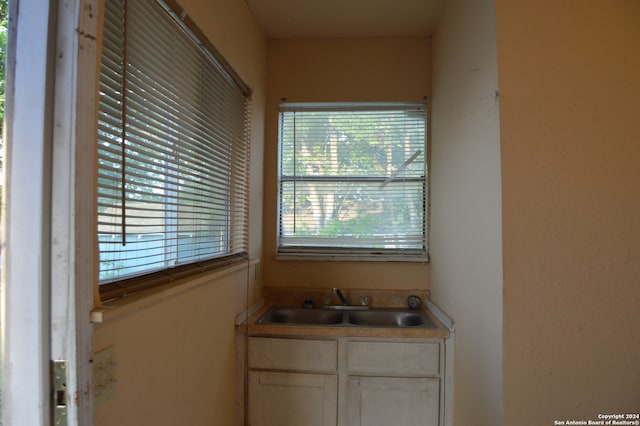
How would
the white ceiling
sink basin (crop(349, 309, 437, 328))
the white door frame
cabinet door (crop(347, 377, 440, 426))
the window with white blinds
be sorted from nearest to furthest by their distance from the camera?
the white door frame
the window with white blinds
cabinet door (crop(347, 377, 440, 426))
the white ceiling
sink basin (crop(349, 309, 437, 328))

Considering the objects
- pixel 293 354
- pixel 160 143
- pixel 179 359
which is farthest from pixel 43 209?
pixel 293 354

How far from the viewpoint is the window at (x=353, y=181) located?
249cm

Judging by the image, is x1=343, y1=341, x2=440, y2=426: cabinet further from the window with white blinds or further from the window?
the window with white blinds

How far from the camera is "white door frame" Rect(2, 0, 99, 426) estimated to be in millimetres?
720

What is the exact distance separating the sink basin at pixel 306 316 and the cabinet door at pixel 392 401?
0.49 metres

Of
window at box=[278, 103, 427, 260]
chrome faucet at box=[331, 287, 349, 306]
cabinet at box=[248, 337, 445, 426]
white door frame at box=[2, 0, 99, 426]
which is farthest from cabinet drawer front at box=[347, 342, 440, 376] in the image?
white door frame at box=[2, 0, 99, 426]

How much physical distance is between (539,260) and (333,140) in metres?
1.64

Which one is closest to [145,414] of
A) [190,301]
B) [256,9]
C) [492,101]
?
[190,301]

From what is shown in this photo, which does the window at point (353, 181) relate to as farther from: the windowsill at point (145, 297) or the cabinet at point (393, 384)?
the windowsill at point (145, 297)

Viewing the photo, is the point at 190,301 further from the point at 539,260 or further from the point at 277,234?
the point at 539,260

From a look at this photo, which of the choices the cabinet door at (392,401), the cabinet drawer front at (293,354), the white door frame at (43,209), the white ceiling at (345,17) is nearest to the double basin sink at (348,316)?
Result: the cabinet drawer front at (293,354)

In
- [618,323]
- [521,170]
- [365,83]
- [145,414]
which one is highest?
[365,83]

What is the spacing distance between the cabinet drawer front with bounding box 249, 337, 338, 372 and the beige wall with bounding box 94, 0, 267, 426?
138 millimetres

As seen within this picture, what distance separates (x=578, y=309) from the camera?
129cm
